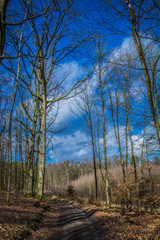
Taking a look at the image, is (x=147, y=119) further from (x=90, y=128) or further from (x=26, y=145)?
(x=26, y=145)

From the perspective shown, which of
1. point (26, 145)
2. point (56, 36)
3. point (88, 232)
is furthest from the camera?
point (26, 145)

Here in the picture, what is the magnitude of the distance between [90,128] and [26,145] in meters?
6.23

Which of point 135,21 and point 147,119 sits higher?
point 135,21

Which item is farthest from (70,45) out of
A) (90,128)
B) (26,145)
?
(26,145)

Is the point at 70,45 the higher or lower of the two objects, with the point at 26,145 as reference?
higher

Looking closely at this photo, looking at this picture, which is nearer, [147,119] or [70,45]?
[147,119]

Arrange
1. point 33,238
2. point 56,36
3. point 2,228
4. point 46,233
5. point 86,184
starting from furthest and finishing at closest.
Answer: point 86,184 → point 56,36 → point 46,233 → point 33,238 → point 2,228

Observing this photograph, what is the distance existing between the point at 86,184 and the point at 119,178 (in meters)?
5.58

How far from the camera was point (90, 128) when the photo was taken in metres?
14.2

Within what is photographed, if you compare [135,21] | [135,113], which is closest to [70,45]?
[135,21]

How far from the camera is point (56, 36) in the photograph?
28.9ft

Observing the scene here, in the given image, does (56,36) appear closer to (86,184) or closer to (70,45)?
(70,45)

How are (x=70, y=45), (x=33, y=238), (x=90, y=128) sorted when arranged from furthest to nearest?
1. (x=90, y=128)
2. (x=70, y=45)
3. (x=33, y=238)

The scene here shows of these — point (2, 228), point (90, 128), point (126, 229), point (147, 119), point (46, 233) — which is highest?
point (90, 128)
